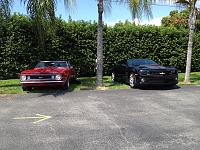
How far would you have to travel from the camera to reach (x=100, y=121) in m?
9.24

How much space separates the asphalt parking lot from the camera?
7180 mm

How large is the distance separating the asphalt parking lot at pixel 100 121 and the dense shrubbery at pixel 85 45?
253 inches

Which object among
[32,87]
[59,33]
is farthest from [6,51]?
[32,87]

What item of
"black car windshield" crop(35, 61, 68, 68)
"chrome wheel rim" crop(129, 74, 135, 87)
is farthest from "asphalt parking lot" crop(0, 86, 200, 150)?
"black car windshield" crop(35, 61, 68, 68)

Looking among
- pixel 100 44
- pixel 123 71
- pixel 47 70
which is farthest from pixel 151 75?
pixel 47 70

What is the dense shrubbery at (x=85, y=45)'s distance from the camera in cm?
1983

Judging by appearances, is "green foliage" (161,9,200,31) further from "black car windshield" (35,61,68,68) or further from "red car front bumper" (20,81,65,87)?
"red car front bumper" (20,81,65,87)

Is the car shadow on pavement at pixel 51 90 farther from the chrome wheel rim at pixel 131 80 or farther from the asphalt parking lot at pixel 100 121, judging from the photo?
the chrome wheel rim at pixel 131 80

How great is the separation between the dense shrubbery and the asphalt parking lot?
6421 mm

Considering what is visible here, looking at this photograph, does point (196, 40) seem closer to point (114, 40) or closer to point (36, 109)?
point (114, 40)

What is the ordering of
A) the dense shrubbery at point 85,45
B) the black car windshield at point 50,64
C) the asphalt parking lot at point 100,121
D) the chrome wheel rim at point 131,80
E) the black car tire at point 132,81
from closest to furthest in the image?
the asphalt parking lot at point 100,121, the black car tire at point 132,81, the chrome wheel rim at point 131,80, the black car windshield at point 50,64, the dense shrubbery at point 85,45

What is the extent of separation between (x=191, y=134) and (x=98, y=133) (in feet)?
6.22

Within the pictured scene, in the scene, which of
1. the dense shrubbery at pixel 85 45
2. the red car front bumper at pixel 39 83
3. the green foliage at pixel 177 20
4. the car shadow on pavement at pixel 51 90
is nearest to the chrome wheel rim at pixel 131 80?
the car shadow on pavement at pixel 51 90

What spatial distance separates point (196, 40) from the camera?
2516 cm
